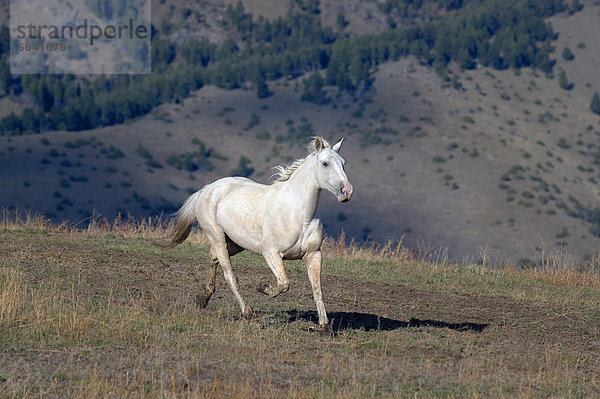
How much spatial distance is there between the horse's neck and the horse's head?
0.13m

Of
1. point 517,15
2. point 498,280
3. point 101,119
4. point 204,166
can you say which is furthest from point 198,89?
point 498,280

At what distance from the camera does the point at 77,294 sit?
11875mm

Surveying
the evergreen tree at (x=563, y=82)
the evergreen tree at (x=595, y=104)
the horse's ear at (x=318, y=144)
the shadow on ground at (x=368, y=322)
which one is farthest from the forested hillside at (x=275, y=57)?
the horse's ear at (x=318, y=144)

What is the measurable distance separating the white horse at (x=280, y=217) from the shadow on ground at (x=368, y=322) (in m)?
0.93

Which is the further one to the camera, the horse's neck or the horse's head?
the horse's neck

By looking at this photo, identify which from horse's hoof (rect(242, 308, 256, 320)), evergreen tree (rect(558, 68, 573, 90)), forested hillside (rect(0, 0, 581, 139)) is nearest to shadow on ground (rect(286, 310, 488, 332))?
horse's hoof (rect(242, 308, 256, 320))

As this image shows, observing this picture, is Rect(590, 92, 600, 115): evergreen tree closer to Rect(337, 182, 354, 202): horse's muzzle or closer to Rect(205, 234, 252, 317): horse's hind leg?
Rect(205, 234, 252, 317): horse's hind leg

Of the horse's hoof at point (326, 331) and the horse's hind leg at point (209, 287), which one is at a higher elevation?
the horse's hoof at point (326, 331)

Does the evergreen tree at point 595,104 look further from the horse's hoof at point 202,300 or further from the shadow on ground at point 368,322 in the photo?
the horse's hoof at point 202,300

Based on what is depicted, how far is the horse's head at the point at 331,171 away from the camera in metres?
9.85

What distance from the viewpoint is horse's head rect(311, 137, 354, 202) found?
985 centimetres

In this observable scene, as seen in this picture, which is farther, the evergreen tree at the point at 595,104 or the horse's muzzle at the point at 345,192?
the evergreen tree at the point at 595,104

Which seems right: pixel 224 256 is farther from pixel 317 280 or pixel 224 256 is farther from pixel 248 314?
pixel 317 280

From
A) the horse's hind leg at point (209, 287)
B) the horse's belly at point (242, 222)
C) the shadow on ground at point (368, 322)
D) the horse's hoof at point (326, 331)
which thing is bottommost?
the shadow on ground at point (368, 322)
